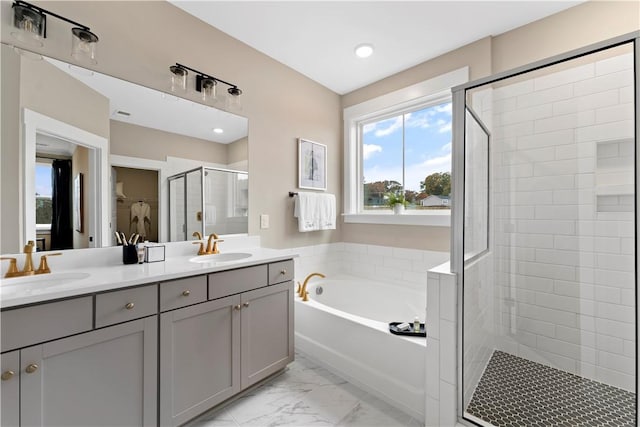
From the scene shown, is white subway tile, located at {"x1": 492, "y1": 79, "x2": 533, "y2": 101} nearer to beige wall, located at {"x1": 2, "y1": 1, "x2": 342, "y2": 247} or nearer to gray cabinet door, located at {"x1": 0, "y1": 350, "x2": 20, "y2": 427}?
beige wall, located at {"x1": 2, "y1": 1, "x2": 342, "y2": 247}

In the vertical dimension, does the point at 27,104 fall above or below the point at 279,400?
above

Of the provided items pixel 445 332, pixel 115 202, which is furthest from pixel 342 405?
pixel 115 202

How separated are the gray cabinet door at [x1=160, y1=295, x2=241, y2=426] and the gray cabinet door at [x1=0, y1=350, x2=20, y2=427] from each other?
45 cm

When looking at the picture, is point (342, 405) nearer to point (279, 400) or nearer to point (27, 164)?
point (279, 400)

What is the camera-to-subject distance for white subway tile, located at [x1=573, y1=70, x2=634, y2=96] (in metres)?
1.18

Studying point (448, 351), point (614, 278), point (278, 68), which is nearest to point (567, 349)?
point (614, 278)

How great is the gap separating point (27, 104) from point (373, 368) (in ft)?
7.65

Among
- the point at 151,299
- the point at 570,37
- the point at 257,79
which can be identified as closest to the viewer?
the point at 151,299

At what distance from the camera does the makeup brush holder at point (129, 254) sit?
1.63 m

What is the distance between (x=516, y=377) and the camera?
1624 mm

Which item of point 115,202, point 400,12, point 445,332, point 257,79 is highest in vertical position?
point 400,12

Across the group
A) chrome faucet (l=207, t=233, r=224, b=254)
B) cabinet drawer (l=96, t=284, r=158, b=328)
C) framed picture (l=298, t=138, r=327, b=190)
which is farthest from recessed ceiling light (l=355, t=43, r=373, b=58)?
cabinet drawer (l=96, t=284, r=158, b=328)

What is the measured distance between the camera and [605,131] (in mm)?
1503

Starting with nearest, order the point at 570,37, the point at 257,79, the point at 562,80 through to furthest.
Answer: the point at 562,80, the point at 570,37, the point at 257,79
